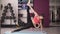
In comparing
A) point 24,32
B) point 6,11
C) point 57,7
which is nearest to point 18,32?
point 24,32

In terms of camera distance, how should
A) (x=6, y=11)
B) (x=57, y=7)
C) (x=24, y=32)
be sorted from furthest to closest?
(x=57, y=7) → (x=6, y=11) → (x=24, y=32)

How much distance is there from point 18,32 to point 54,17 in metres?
8.91

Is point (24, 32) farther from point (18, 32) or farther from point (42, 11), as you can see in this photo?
point (42, 11)

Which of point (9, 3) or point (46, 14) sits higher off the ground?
point (9, 3)

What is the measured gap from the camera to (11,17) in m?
8.41

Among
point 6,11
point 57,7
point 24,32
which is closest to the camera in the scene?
point 24,32

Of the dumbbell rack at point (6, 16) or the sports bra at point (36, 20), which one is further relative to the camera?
the dumbbell rack at point (6, 16)

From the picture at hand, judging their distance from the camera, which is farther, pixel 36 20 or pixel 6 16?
pixel 6 16

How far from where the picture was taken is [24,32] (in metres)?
1.99

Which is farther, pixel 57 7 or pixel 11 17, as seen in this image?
pixel 57 7

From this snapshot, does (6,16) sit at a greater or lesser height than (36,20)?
lesser

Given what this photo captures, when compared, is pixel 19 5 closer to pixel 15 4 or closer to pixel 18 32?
pixel 15 4

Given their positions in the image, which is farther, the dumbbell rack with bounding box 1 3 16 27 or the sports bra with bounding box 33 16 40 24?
the dumbbell rack with bounding box 1 3 16 27

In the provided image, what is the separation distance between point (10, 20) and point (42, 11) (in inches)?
68.7
